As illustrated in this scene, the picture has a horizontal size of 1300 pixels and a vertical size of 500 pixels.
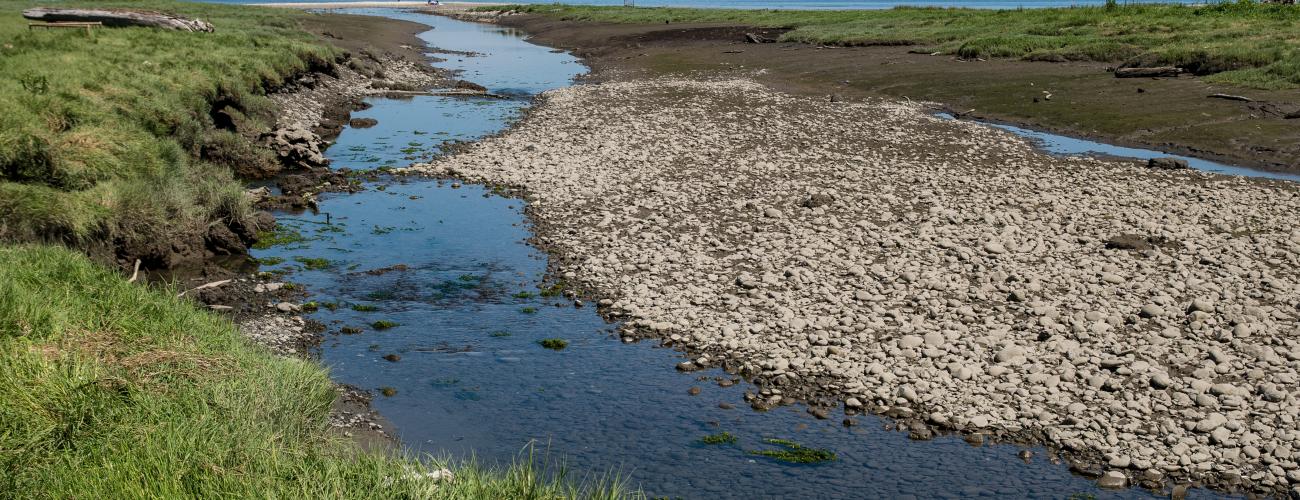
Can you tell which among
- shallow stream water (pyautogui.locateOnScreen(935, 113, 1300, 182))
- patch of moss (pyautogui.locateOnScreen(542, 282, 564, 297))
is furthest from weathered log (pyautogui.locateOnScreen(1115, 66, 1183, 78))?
patch of moss (pyautogui.locateOnScreen(542, 282, 564, 297))

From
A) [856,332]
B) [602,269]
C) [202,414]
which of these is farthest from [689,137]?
[202,414]

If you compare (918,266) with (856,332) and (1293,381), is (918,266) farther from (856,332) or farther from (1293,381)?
(1293,381)

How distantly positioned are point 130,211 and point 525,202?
9531 millimetres

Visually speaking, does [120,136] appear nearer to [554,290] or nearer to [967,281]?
[554,290]

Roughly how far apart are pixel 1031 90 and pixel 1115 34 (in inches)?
593

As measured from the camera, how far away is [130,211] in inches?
704

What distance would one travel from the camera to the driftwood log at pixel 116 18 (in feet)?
149

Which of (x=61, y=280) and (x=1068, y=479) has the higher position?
(x=61, y=280)

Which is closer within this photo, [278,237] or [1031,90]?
[278,237]

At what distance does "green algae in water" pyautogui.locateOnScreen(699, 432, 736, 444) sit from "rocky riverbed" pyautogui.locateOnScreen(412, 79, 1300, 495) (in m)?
1.25

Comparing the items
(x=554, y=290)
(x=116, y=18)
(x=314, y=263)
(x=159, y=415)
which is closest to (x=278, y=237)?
(x=314, y=263)

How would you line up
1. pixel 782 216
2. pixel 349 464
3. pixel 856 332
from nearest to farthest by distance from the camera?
1. pixel 349 464
2. pixel 856 332
3. pixel 782 216

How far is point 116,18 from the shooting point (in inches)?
1834

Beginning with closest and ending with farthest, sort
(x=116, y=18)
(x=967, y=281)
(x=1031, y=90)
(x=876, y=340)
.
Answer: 1. (x=876, y=340)
2. (x=967, y=281)
3. (x=1031, y=90)
4. (x=116, y=18)
